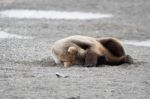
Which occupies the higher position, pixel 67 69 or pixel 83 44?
pixel 83 44

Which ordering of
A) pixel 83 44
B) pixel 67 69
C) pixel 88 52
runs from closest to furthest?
pixel 67 69 < pixel 88 52 < pixel 83 44

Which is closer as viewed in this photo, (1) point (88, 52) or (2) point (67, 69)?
(2) point (67, 69)

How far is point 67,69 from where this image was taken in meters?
12.4

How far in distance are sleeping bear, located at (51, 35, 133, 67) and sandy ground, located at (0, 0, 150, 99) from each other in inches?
8.9

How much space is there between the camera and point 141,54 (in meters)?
14.6

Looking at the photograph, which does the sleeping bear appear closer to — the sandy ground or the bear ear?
the bear ear

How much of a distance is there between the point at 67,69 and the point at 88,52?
0.65 metres

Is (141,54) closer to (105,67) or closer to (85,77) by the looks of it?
(105,67)

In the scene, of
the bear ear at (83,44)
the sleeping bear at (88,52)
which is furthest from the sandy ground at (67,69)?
the bear ear at (83,44)

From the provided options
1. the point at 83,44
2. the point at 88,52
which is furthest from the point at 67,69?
the point at 83,44

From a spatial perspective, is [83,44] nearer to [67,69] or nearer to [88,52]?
[88,52]

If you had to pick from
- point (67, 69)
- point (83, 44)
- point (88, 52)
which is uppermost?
point (83, 44)

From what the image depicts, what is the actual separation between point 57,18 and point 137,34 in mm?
4188

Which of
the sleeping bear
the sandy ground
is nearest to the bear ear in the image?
the sleeping bear
